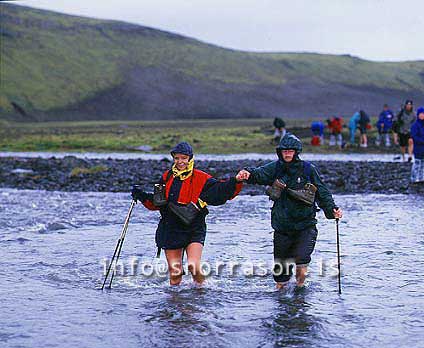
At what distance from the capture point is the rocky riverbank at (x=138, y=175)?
21703 millimetres

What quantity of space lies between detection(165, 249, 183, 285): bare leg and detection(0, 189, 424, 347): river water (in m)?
0.13

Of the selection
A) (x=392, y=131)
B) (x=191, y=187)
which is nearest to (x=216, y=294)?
(x=191, y=187)

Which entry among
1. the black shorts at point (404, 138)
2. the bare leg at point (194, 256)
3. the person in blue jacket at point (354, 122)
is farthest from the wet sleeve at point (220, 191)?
the person in blue jacket at point (354, 122)

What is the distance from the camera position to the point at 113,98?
14788 centimetres

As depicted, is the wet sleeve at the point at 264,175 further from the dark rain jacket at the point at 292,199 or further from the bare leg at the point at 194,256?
the bare leg at the point at 194,256

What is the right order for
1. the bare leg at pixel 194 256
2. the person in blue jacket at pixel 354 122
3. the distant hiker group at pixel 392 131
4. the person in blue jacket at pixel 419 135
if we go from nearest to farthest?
the bare leg at pixel 194 256
the person in blue jacket at pixel 419 135
the distant hiker group at pixel 392 131
the person in blue jacket at pixel 354 122

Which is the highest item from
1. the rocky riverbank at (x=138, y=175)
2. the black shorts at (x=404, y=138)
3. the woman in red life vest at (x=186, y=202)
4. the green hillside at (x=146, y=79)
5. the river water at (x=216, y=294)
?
the green hillside at (x=146, y=79)

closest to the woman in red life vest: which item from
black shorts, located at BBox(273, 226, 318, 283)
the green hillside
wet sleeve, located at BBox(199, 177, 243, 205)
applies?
wet sleeve, located at BBox(199, 177, 243, 205)

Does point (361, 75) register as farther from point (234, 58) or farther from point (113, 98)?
point (113, 98)

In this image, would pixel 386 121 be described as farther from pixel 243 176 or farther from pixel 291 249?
pixel 243 176

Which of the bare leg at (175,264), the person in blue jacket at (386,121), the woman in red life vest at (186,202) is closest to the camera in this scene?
Result: the woman in red life vest at (186,202)

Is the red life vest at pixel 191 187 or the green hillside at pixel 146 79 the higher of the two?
the green hillside at pixel 146 79

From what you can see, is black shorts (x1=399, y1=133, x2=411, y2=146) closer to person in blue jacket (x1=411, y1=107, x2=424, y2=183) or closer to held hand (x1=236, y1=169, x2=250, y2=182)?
person in blue jacket (x1=411, y1=107, x2=424, y2=183)

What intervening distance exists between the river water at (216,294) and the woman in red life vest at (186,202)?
55 centimetres
